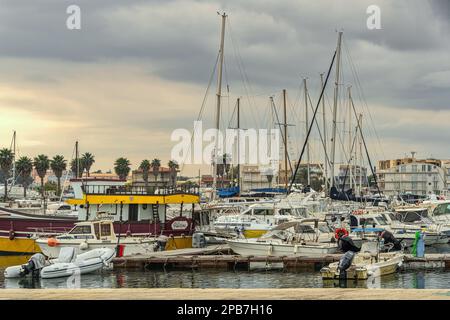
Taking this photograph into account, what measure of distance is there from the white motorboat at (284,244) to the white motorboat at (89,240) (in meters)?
5.62

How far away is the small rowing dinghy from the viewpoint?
99.5ft

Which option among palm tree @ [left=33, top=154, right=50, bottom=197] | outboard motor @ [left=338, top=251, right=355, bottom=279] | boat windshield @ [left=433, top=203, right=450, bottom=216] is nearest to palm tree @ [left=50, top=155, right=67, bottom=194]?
palm tree @ [left=33, top=154, right=50, bottom=197]

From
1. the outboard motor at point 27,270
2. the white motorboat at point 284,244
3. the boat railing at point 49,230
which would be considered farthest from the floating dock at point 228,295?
the boat railing at point 49,230

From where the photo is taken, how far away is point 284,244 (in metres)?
35.8

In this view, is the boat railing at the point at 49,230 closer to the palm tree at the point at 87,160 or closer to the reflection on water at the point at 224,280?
the reflection on water at the point at 224,280

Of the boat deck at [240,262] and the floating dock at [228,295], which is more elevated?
the floating dock at [228,295]

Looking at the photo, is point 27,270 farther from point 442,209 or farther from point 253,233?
point 442,209

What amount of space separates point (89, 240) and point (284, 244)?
33.0 feet

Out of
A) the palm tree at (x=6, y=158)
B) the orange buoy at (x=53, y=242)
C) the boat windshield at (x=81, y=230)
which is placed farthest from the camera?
the palm tree at (x=6, y=158)

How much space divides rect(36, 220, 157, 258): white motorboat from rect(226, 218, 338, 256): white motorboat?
562 centimetres

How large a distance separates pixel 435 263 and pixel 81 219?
68.0ft

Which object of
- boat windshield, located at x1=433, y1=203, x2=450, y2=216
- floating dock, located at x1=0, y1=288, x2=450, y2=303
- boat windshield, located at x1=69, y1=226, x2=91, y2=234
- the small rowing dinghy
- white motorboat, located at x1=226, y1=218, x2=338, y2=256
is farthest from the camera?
boat windshield, located at x1=433, y1=203, x2=450, y2=216

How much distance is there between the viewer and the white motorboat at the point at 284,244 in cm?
3550

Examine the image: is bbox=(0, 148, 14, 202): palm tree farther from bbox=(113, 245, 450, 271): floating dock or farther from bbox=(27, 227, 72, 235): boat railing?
bbox=(113, 245, 450, 271): floating dock
